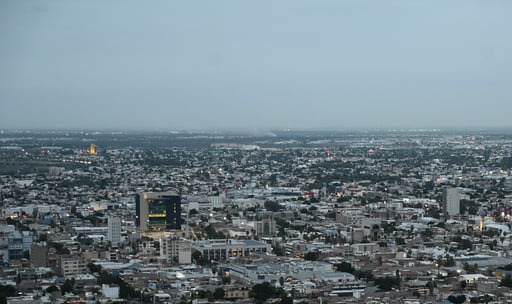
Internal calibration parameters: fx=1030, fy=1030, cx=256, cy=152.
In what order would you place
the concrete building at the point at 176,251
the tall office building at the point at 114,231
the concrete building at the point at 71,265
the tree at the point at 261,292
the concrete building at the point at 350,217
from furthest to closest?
the concrete building at the point at 350,217
the tall office building at the point at 114,231
the concrete building at the point at 176,251
the concrete building at the point at 71,265
the tree at the point at 261,292

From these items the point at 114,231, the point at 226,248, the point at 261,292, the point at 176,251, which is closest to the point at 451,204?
the point at 226,248

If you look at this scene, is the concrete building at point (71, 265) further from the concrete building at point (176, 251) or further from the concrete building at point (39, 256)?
the concrete building at point (176, 251)

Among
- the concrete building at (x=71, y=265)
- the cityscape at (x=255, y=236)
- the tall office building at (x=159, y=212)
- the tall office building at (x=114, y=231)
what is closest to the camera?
the cityscape at (x=255, y=236)

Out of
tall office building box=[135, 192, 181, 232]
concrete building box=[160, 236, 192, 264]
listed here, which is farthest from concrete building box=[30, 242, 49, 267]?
tall office building box=[135, 192, 181, 232]

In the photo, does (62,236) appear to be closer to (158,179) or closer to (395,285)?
(395,285)

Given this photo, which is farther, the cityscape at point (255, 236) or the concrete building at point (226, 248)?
the concrete building at point (226, 248)

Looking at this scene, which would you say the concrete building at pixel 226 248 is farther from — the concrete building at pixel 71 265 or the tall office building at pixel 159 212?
the tall office building at pixel 159 212

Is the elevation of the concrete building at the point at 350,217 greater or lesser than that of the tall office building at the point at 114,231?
lesser

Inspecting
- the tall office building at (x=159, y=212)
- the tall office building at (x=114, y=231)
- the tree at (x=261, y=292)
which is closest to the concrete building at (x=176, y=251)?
the tall office building at (x=114, y=231)

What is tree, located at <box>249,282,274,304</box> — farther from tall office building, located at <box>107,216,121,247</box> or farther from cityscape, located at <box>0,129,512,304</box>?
tall office building, located at <box>107,216,121,247</box>
